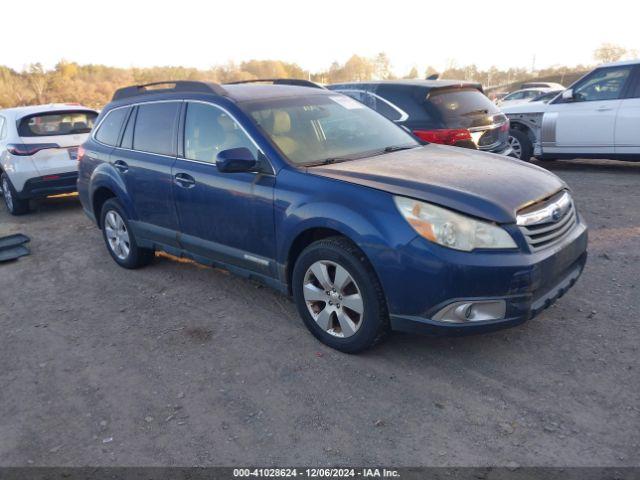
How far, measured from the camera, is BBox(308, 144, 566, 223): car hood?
3.11 m

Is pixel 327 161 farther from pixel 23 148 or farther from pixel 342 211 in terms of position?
pixel 23 148

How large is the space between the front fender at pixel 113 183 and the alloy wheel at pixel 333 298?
230 cm

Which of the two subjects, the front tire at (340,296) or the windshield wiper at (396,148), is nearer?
the front tire at (340,296)

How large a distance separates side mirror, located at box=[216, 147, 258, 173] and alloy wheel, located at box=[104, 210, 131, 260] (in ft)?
6.89

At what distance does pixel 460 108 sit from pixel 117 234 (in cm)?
437

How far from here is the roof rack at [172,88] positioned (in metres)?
4.42

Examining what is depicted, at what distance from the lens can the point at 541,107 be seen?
30.3 feet

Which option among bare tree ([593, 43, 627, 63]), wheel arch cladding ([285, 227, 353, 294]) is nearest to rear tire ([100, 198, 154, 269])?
wheel arch cladding ([285, 227, 353, 294])

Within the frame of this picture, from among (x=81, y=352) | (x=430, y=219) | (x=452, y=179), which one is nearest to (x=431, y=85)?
(x=452, y=179)

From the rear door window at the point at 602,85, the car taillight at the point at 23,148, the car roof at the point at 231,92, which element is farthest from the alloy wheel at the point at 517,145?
the car taillight at the point at 23,148

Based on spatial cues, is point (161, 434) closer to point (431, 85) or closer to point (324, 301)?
point (324, 301)

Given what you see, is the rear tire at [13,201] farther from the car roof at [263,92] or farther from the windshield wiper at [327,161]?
the windshield wiper at [327,161]

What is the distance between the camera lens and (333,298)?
3514mm

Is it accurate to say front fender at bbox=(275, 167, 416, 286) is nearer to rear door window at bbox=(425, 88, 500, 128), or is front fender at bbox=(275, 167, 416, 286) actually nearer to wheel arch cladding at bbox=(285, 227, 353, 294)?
wheel arch cladding at bbox=(285, 227, 353, 294)
